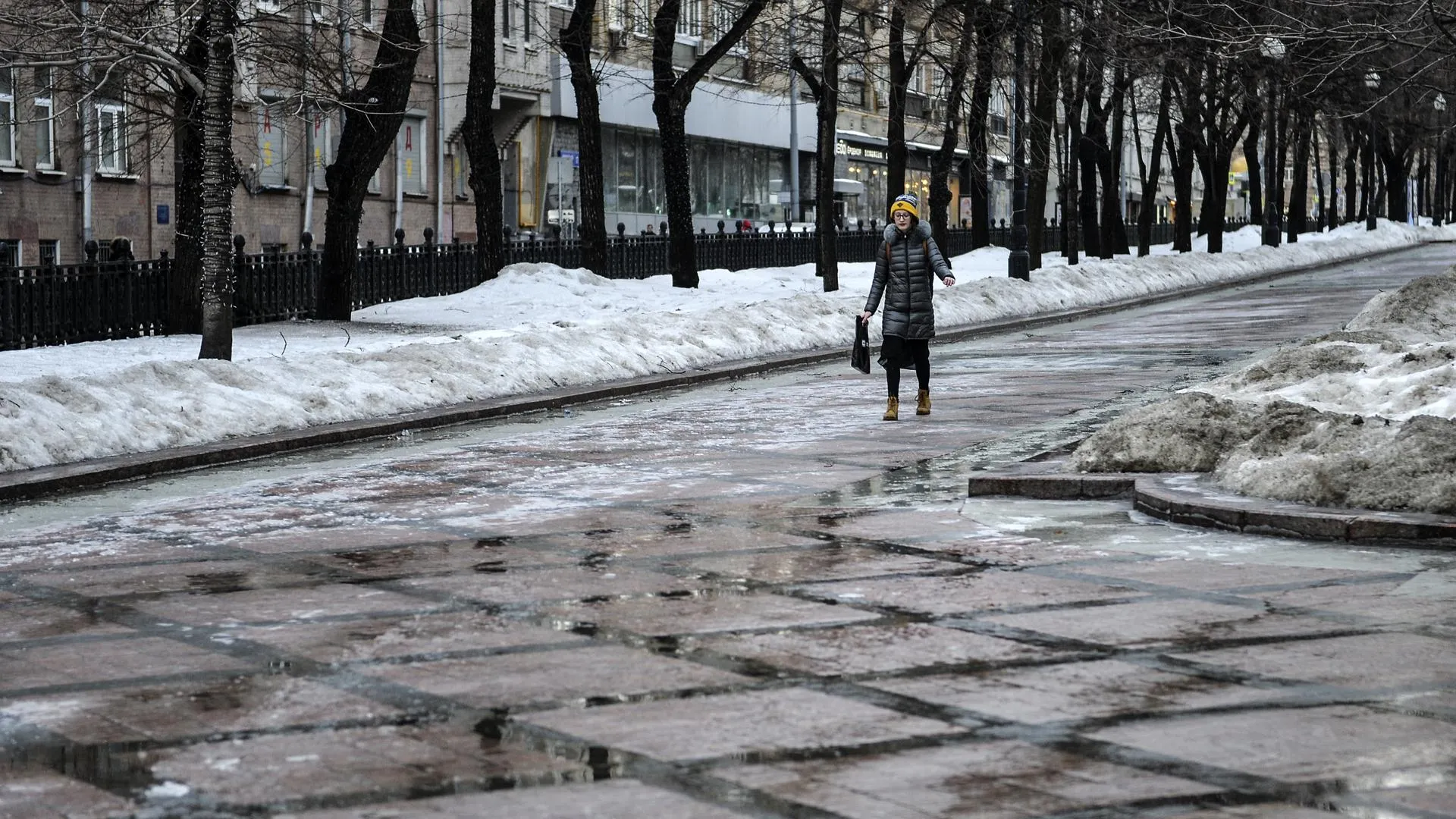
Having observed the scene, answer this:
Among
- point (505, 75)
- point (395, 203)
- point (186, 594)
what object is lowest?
point (186, 594)

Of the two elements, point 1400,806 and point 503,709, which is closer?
point 1400,806

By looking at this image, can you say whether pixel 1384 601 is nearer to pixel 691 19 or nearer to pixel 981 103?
pixel 981 103

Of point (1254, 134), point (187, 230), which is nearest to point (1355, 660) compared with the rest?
point (187, 230)

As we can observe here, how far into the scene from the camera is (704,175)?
64500 mm

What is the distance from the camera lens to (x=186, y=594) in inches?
347

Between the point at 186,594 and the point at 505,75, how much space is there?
4367cm

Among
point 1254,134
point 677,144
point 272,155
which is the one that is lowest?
point 677,144

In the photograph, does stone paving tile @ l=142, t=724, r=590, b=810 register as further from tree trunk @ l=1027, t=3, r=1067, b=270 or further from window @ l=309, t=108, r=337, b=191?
window @ l=309, t=108, r=337, b=191

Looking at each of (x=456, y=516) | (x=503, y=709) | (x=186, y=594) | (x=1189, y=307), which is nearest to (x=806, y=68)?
(x=1189, y=307)

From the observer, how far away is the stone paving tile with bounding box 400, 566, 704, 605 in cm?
859

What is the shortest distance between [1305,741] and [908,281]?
1135 cm

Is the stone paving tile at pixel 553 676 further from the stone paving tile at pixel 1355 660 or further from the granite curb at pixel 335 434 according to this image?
the granite curb at pixel 335 434

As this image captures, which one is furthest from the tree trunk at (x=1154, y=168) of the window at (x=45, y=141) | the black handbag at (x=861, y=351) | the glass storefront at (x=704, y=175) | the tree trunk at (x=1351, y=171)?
the black handbag at (x=861, y=351)

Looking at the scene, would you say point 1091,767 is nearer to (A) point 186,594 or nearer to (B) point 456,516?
(A) point 186,594
